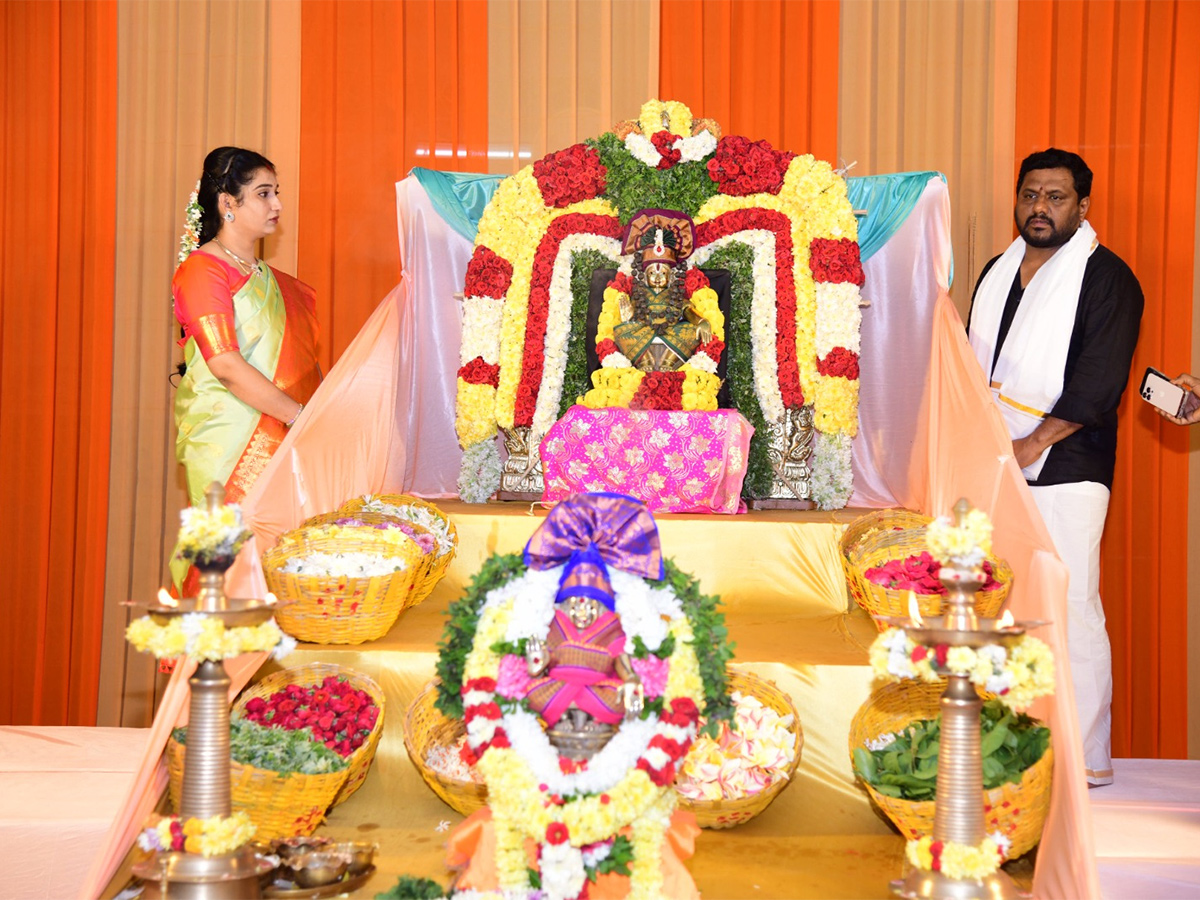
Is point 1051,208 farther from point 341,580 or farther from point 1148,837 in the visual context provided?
point 341,580

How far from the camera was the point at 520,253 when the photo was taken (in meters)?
5.48

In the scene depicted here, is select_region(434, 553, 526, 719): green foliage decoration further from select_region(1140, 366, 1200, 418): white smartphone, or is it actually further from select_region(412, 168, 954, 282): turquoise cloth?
select_region(1140, 366, 1200, 418): white smartphone

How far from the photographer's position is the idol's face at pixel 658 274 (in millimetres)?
5109

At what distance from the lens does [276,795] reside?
10.6 ft

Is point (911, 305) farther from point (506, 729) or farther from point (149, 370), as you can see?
point (149, 370)

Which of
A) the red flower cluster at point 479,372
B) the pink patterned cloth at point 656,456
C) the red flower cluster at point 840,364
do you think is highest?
the red flower cluster at point 840,364

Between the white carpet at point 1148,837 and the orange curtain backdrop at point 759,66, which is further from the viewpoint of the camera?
the orange curtain backdrop at point 759,66

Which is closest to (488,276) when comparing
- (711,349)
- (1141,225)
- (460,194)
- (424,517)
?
(460,194)

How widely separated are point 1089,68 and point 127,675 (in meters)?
6.13

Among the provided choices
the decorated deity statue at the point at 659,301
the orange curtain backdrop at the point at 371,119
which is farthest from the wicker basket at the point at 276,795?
the orange curtain backdrop at the point at 371,119

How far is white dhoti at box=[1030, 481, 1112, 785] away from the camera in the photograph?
4598 millimetres

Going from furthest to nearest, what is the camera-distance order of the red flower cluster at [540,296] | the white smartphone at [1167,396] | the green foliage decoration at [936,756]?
1. the red flower cluster at [540,296]
2. the white smartphone at [1167,396]
3. the green foliage decoration at [936,756]

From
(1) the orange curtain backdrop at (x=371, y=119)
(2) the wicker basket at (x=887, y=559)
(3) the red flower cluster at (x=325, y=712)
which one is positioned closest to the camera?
(3) the red flower cluster at (x=325, y=712)

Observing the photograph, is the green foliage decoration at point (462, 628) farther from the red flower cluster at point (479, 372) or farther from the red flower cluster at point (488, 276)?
the red flower cluster at point (488, 276)
